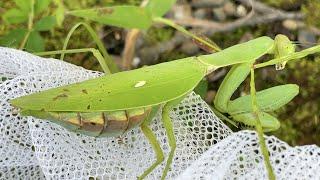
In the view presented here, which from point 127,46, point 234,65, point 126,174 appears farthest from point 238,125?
point 127,46

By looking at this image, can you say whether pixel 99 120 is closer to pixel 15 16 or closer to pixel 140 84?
pixel 140 84

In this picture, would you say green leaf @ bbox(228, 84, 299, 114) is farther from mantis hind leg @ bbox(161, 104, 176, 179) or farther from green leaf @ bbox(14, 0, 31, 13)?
green leaf @ bbox(14, 0, 31, 13)

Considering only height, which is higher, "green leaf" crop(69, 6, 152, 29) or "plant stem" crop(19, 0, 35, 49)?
"plant stem" crop(19, 0, 35, 49)

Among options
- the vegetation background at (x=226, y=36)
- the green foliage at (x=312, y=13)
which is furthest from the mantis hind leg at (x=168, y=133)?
the green foliage at (x=312, y=13)

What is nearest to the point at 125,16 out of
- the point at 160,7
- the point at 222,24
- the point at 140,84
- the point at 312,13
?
the point at 160,7

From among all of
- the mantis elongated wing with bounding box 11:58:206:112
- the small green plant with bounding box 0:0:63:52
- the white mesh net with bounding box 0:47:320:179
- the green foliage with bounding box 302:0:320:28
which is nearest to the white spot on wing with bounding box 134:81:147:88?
the mantis elongated wing with bounding box 11:58:206:112

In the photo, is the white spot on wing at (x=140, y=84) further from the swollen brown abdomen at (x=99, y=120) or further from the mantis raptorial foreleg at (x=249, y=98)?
the mantis raptorial foreleg at (x=249, y=98)
